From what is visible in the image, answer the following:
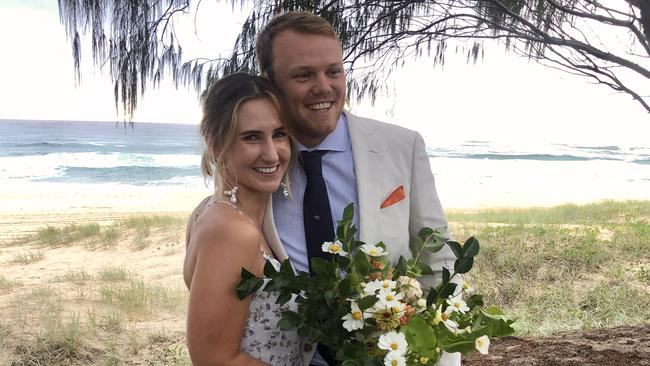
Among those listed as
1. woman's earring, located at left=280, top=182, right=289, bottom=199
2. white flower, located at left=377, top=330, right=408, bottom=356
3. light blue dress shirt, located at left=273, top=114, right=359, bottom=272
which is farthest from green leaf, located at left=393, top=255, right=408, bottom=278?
woman's earring, located at left=280, top=182, right=289, bottom=199

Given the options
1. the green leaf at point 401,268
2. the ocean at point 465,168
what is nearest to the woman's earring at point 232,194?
the green leaf at point 401,268

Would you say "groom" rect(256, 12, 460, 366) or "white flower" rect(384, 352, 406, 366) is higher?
"groom" rect(256, 12, 460, 366)

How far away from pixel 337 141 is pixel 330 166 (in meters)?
0.08

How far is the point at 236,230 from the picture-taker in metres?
1.27

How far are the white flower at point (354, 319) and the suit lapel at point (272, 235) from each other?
0.38 metres

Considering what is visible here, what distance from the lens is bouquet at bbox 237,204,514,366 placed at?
41.5 inches

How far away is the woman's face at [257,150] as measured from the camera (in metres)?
1.39

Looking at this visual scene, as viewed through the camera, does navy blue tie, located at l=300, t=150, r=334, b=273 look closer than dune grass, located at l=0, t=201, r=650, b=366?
Yes

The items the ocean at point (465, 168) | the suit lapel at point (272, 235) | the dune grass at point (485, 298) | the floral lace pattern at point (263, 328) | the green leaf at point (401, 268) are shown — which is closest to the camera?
the green leaf at point (401, 268)

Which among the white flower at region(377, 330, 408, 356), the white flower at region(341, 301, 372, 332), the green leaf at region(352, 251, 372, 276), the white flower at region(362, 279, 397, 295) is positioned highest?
the green leaf at region(352, 251, 372, 276)

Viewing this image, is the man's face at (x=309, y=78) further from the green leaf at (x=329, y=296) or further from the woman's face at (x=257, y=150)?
the green leaf at (x=329, y=296)

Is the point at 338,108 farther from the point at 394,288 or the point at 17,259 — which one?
the point at 17,259

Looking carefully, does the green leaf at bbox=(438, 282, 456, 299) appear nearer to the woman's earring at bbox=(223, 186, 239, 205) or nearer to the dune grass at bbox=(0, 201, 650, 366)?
the woman's earring at bbox=(223, 186, 239, 205)

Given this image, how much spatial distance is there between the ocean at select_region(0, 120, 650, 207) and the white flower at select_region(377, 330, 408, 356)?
17.4 meters
